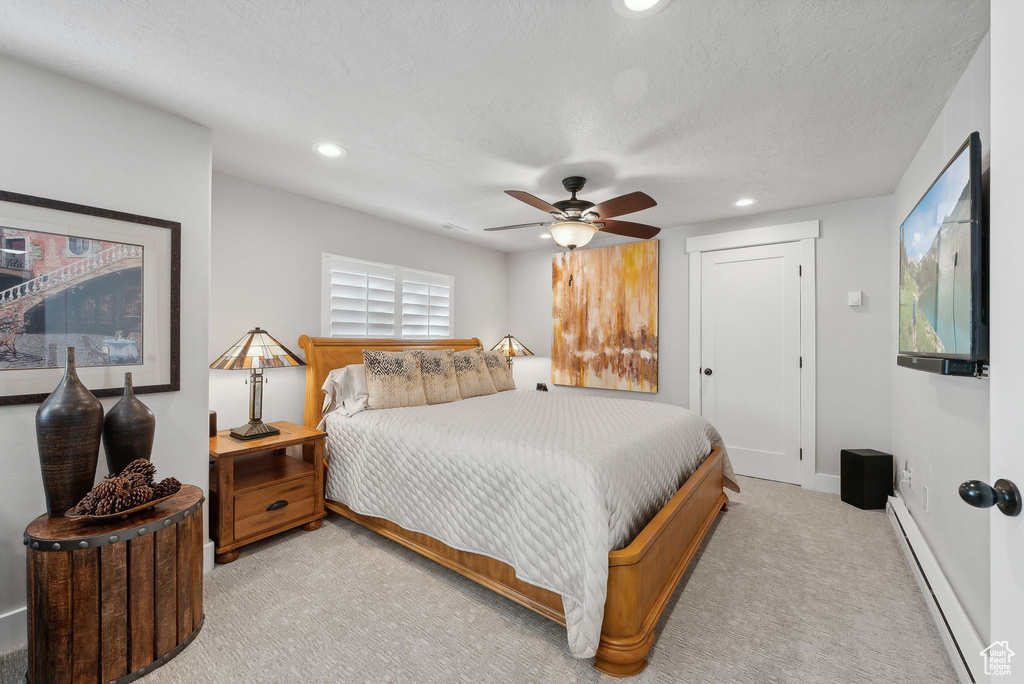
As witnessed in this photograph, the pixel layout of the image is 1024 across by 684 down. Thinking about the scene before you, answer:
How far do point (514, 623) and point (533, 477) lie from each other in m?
0.67

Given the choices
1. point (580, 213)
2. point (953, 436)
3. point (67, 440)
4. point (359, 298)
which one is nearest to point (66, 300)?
point (67, 440)

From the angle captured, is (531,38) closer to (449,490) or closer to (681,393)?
(449,490)

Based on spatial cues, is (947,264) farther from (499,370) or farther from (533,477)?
(499,370)

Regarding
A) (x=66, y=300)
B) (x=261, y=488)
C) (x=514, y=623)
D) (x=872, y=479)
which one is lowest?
(x=514, y=623)

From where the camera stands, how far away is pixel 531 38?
1.65 metres

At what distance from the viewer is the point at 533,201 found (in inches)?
107

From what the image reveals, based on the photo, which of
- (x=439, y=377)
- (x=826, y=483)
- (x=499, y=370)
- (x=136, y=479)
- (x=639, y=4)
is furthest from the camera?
(x=499, y=370)

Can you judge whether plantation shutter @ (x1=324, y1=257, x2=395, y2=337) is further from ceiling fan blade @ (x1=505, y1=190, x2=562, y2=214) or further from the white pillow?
ceiling fan blade @ (x1=505, y1=190, x2=562, y2=214)

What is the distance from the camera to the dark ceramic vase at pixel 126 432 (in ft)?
6.09

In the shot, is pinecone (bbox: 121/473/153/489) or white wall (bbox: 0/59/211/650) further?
white wall (bbox: 0/59/211/650)

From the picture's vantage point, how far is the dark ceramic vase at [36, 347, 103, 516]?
5.39ft

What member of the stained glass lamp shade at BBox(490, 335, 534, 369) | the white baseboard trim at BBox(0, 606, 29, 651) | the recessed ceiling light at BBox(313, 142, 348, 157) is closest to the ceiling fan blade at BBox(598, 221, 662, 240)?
the recessed ceiling light at BBox(313, 142, 348, 157)

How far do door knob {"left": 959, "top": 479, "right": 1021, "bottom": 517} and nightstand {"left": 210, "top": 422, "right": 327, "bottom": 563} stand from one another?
115 inches
